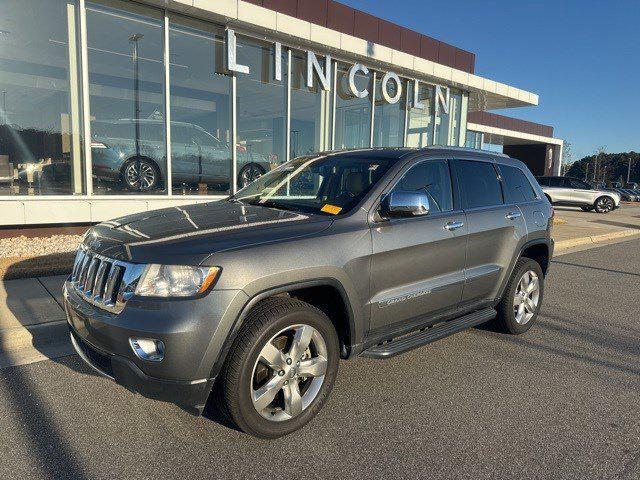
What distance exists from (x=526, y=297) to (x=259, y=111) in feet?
26.5

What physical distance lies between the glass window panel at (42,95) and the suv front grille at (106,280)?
6226mm

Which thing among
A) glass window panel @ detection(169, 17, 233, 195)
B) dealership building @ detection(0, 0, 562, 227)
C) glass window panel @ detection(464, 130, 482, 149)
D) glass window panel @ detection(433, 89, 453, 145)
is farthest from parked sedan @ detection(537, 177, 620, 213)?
glass window panel @ detection(169, 17, 233, 195)

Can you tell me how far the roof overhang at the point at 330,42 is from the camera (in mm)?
9266

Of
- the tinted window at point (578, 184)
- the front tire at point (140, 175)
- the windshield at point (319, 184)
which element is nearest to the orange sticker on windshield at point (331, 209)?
the windshield at point (319, 184)

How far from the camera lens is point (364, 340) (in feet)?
10.6

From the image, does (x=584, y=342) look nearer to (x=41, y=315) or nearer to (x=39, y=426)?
(x=39, y=426)

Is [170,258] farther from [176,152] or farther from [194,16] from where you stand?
[194,16]

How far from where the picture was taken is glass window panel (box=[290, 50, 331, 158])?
1147cm

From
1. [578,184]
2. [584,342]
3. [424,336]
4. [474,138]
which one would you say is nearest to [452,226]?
[424,336]

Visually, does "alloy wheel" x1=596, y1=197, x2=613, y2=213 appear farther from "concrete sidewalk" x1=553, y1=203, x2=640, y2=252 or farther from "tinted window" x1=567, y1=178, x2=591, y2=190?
"concrete sidewalk" x1=553, y1=203, x2=640, y2=252

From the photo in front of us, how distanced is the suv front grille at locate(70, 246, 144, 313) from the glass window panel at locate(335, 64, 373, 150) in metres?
10.0

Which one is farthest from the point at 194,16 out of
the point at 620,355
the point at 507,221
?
the point at 620,355

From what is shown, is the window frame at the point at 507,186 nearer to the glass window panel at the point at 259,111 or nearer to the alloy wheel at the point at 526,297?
the alloy wheel at the point at 526,297

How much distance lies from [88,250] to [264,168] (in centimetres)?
848
